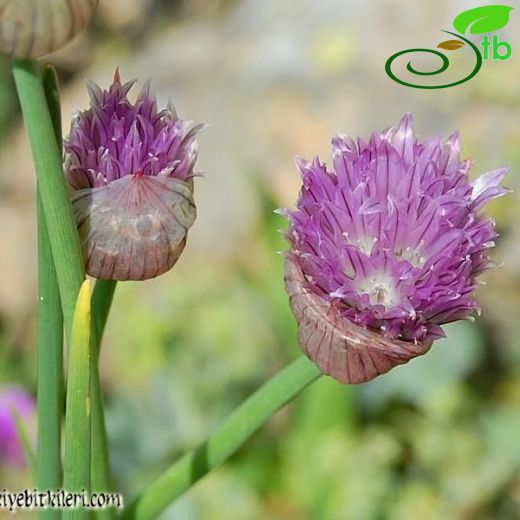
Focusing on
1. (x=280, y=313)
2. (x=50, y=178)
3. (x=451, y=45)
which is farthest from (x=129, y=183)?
(x=451, y=45)

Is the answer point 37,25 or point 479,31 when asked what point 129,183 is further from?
point 479,31

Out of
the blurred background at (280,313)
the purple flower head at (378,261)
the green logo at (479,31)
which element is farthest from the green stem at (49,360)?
the green logo at (479,31)

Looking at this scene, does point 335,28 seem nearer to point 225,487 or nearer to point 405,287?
point 225,487

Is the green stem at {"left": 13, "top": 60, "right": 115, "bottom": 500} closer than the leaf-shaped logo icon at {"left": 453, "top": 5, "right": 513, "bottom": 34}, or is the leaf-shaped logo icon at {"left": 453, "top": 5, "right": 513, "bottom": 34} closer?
the green stem at {"left": 13, "top": 60, "right": 115, "bottom": 500}

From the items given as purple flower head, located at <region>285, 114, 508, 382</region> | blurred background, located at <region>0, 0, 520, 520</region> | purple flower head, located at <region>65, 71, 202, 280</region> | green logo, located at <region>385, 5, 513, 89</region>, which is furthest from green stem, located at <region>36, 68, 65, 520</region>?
green logo, located at <region>385, 5, 513, 89</region>

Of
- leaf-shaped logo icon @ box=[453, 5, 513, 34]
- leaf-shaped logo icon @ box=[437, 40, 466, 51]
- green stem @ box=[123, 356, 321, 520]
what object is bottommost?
green stem @ box=[123, 356, 321, 520]

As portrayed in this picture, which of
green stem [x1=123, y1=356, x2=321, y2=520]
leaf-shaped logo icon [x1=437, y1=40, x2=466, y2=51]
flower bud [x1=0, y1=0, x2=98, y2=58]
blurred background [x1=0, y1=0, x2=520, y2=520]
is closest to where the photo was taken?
flower bud [x1=0, y1=0, x2=98, y2=58]

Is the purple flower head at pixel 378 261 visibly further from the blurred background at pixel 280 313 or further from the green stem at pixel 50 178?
the blurred background at pixel 280 313

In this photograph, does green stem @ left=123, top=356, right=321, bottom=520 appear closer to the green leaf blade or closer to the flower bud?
the green leaf blade

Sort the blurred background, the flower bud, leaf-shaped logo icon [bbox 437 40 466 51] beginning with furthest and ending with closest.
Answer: leaf-shaped logo icon [bbox 437 40 466 51], the blurred background, the flower bud
